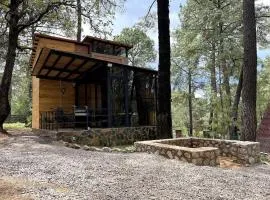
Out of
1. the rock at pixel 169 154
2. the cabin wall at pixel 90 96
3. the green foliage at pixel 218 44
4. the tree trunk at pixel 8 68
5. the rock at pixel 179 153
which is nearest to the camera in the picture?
the rock at pixel 179 153

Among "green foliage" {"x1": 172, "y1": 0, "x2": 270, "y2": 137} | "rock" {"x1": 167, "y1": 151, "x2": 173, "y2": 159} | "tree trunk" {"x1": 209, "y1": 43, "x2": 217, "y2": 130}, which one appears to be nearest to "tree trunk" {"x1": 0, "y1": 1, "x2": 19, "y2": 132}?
"green foliage" {"x1": 172, "y1": 0, "x2": 270, "y2": 137}

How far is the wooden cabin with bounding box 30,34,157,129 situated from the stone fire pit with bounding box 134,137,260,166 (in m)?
5.23

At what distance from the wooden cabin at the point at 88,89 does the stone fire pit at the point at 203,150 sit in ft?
17.2

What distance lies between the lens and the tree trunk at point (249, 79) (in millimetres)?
10688

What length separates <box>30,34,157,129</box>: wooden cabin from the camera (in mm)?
14867

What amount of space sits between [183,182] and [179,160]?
6.65ft

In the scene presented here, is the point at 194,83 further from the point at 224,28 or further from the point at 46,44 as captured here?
the point at 46,44

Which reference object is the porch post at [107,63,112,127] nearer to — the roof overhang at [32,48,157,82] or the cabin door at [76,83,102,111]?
the roof overhang at [32,48,157,82]

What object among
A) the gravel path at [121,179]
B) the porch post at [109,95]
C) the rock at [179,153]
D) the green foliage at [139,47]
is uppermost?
the green foliage at [139,47]

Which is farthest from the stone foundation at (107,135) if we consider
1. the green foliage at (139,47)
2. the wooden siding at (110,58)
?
the green foliage at (139,47)

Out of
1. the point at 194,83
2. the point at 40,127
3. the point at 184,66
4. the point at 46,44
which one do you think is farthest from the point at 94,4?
the point at 194,83

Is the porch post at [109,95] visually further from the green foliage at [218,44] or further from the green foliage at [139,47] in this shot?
the green foliage at [139,47]

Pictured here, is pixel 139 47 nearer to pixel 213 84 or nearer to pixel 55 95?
pixel 213 84

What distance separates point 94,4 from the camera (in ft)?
57.3
